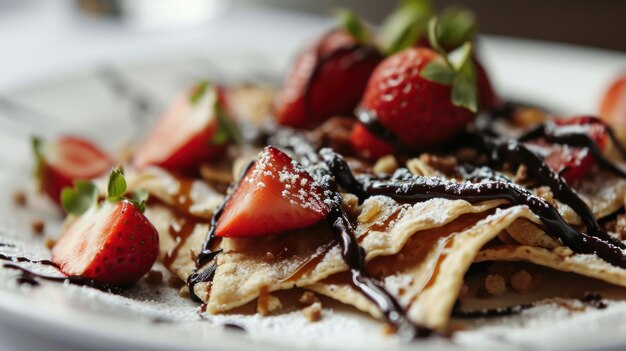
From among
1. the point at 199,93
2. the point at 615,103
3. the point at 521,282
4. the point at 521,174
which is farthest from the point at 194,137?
the point at 615,103

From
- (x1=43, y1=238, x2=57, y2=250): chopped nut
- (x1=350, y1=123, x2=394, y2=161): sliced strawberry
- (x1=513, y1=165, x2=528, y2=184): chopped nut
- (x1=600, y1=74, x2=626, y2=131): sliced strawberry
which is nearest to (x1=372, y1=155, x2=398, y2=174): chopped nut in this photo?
(x1=350, y1=123, x2=394, y2=161): sliced strawberry

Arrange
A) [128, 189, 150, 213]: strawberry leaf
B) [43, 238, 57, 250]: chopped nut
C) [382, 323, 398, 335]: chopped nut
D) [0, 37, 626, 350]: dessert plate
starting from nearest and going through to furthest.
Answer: [0, 37, 626, 350]: dessert plate < [382, 323, 398, 335]: chopped nut < [128, 189, 150, 213]: strawberry leaf < [43, 238, 57, 250]: chopped nut

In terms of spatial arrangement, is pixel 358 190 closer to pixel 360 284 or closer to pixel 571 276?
pixel 360 284

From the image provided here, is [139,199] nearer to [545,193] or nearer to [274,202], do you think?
[274,202]

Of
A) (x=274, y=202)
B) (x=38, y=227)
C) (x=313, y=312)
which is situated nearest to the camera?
(x=313, y=312)

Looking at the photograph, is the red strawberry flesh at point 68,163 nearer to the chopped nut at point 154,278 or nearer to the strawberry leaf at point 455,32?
the chopped nut at point 154,278

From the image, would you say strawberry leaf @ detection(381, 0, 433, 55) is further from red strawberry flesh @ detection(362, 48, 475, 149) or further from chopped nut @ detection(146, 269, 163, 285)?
chopped nut @ detection(146, 269, 163, 285)

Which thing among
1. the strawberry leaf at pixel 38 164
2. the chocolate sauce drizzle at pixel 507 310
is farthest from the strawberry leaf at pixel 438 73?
the strawberry leaf at pixel 38 164
